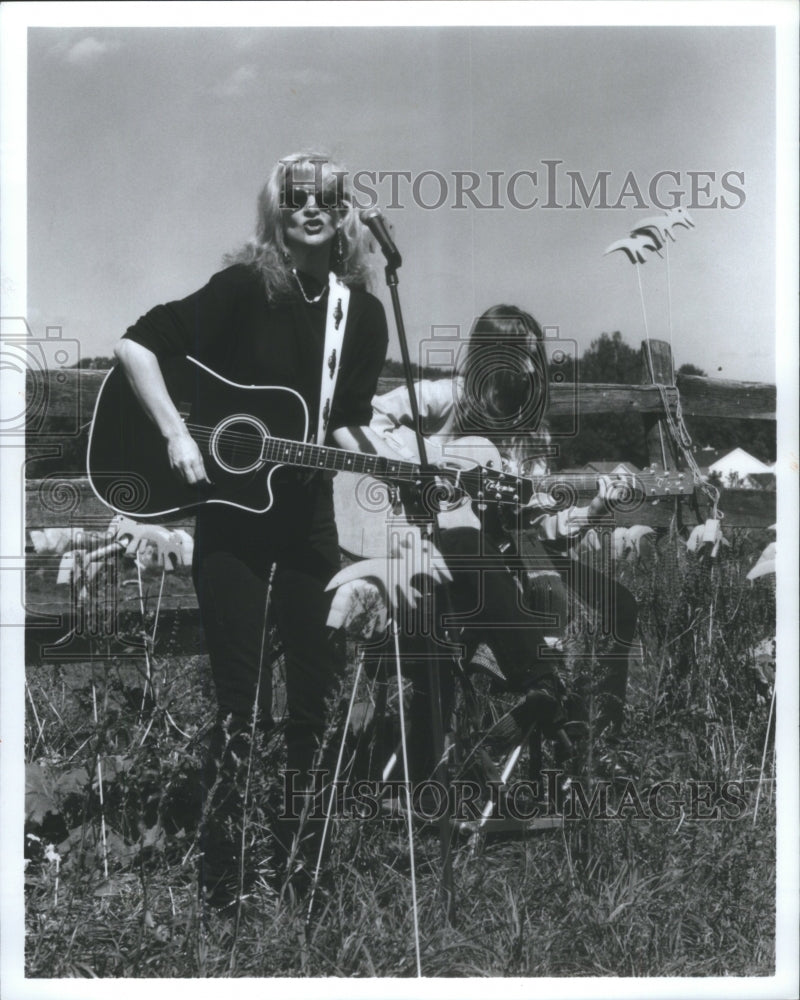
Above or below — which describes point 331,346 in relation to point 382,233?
below

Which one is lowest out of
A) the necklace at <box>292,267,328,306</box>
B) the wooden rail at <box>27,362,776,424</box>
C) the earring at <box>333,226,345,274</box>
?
the wooden rail at <box>27,362,776,424</box>

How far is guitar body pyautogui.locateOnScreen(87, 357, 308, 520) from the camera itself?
11.5 ft

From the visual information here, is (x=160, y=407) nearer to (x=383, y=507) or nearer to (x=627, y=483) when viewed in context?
(x=383, y=507)

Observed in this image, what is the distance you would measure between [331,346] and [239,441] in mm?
369

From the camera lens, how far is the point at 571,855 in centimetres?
354

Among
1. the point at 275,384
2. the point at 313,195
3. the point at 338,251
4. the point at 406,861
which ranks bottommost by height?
the point at 406,861

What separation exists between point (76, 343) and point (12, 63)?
789mm

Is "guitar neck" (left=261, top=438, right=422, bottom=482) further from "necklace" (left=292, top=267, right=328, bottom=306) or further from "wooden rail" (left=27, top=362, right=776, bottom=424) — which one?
"necklace" (left=292, top=267, right=328, bottom=306)

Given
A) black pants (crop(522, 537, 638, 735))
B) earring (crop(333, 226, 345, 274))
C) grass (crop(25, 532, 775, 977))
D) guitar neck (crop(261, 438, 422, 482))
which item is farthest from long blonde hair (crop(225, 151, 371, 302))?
grass (crop(25, 532, 775, 977))

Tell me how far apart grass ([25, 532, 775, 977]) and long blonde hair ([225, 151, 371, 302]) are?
110 cm

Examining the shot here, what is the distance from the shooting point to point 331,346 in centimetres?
353

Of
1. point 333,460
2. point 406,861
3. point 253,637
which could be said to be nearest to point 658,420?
point 333,460

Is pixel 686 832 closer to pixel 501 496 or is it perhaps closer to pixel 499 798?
pixel 499 798

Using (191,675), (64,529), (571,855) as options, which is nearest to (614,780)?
(571,855)
